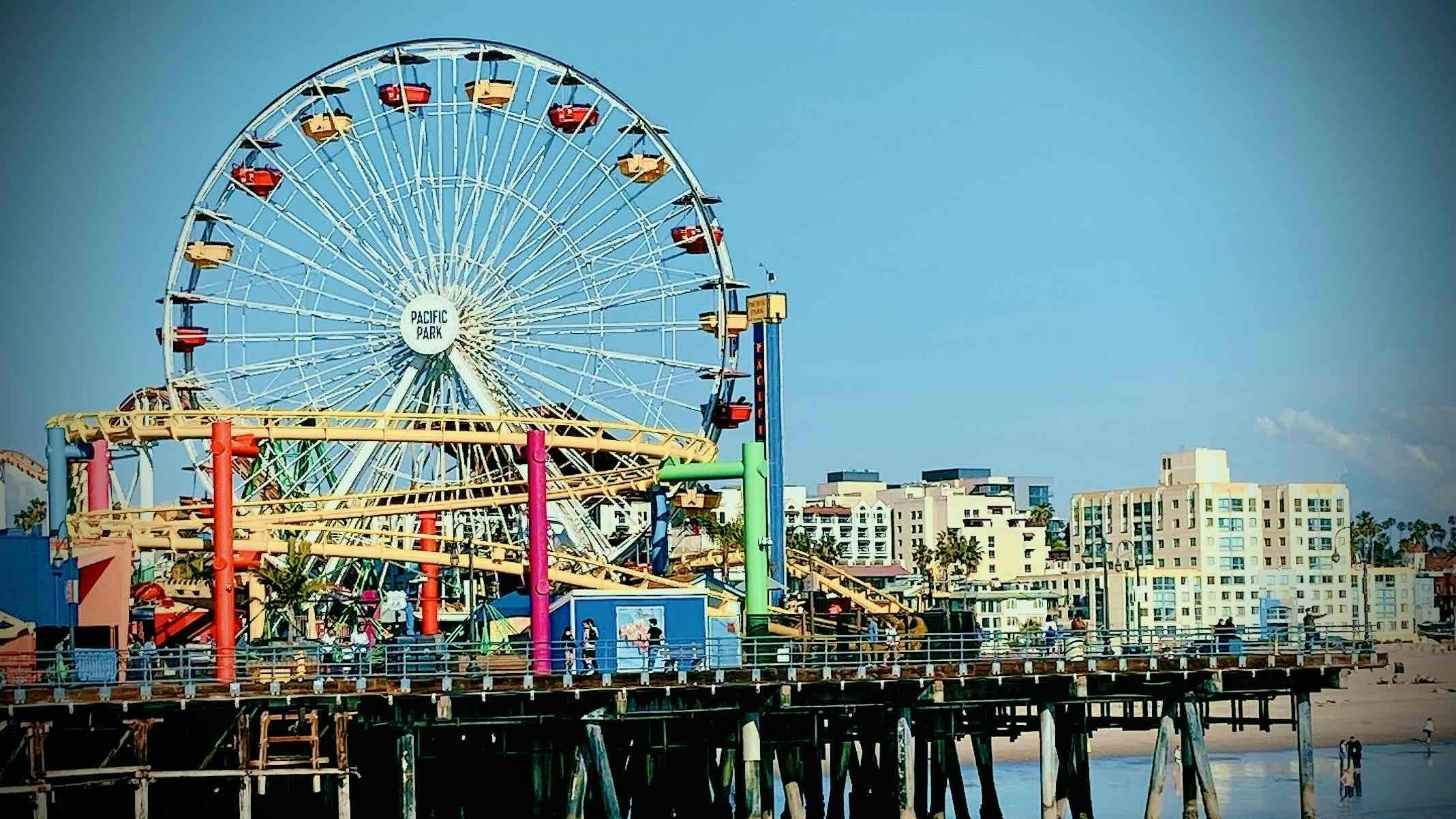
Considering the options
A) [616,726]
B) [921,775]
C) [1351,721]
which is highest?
[616,726]

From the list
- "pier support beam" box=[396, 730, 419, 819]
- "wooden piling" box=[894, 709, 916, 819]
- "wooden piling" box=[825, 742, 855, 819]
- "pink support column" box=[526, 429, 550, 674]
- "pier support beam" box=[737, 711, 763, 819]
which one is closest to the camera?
"pier support beam" box=[396, 730, 419, 819]

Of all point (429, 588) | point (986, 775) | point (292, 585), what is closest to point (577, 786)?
point (986, 775)

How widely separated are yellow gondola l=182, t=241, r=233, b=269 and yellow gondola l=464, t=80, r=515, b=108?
1097 cm

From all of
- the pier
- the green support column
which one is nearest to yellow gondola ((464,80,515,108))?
the green support column

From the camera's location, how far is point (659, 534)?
92.9 meters

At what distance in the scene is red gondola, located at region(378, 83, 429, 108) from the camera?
92750 millimetres

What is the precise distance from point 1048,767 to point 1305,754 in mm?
8333

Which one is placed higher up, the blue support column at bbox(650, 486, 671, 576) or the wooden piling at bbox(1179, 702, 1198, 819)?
the blue support column at bbox(650, 486, 671, 576)

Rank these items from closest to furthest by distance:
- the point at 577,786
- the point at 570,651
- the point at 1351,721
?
the point at 577,786
the point at 570,651
the point at 1351,721

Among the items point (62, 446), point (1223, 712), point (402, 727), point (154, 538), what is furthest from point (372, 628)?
point (1223, 712)

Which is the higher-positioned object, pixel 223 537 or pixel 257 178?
pixel 257 178

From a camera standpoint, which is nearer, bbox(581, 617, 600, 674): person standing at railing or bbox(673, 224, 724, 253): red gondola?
bbox(581, 617, 600, 674): person standing at railing

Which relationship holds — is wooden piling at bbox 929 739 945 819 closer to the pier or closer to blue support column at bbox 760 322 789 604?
the pier

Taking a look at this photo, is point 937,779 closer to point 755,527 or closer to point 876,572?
point 755,527
